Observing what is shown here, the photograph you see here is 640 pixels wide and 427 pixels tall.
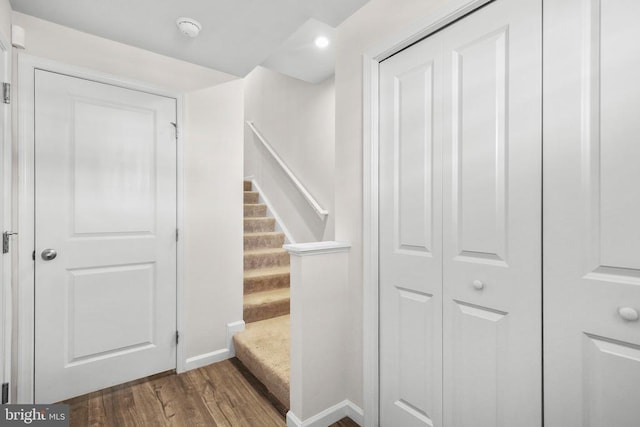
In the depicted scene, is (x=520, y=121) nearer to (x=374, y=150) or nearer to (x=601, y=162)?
(x=601, y=162)

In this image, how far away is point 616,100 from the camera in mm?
844

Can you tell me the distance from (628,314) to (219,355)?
2364mm

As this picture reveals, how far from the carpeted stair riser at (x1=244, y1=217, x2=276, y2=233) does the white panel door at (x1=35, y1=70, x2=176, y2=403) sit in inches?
61.2

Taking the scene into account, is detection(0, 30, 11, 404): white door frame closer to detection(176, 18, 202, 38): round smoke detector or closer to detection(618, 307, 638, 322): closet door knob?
detection(176, 18, 202, 38): round smoke detector

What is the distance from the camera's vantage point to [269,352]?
2098 mm

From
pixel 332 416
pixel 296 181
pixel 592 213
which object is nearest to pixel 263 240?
pixel 296 181

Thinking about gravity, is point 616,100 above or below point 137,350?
above

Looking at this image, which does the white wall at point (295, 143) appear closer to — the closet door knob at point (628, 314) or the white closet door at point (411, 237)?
the white closet door at point (411, 237)

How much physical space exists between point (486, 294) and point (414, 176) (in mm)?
560

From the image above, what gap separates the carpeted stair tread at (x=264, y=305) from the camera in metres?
2.59

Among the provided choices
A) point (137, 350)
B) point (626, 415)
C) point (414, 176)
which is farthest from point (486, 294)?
point (137, 350)

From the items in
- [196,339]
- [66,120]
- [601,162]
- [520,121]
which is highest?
[66,120]

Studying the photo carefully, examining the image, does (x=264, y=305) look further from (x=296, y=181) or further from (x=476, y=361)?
(x=476, y=361)

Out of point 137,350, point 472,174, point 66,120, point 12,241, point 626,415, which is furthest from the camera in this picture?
point 137,350
